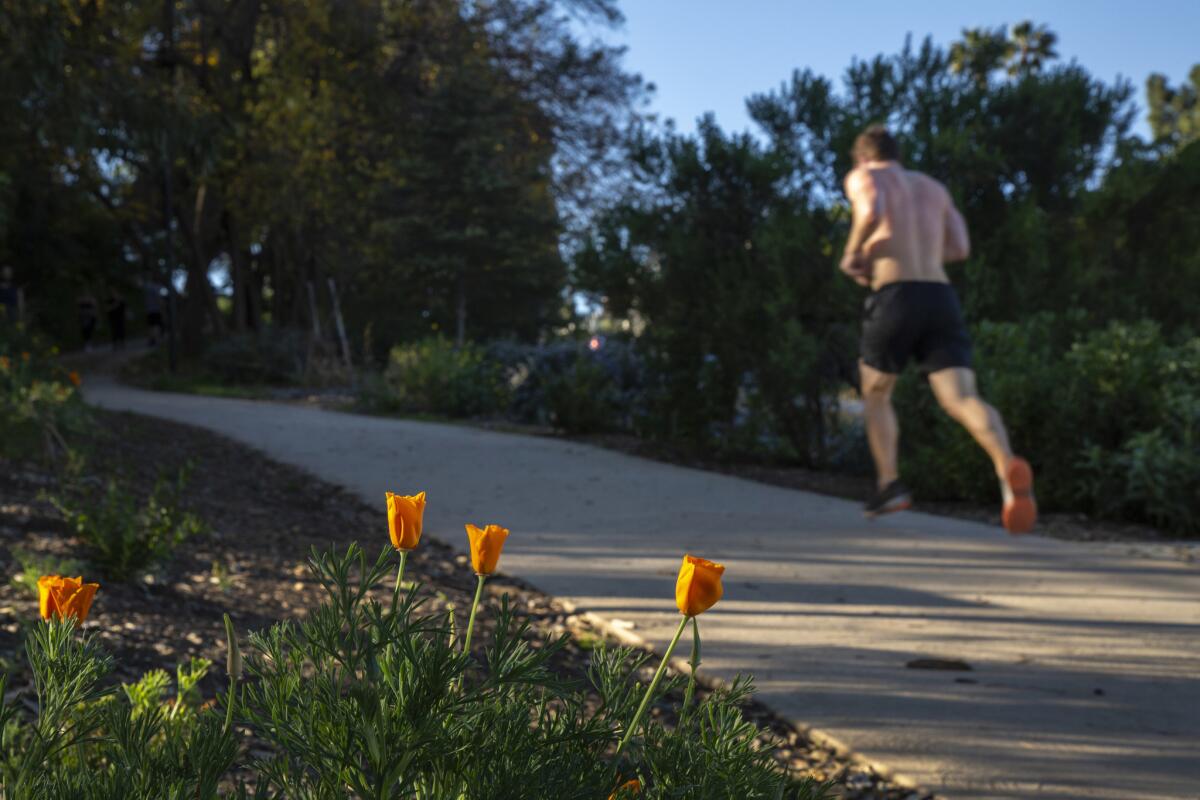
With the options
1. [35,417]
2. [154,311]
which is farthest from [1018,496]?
[154,311]

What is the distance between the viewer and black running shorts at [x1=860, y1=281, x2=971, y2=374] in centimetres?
614

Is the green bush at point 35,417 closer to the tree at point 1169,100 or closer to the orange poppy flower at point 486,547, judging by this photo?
the orange poppy flower at point 486,547

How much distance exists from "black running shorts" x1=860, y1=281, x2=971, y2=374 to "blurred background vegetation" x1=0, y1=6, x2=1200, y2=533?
120 centimetres

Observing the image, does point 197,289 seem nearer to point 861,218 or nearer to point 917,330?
point 861,218

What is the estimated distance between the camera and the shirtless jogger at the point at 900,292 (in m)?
6.14

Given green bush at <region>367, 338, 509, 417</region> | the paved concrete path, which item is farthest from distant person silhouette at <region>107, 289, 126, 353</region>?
the paved concrete path

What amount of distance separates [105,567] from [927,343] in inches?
→ 154

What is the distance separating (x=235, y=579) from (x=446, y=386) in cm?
1064

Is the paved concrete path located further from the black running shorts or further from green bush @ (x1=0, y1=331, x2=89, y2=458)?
green bush @ (x1=0, y1=331, x2=89, y2=458)

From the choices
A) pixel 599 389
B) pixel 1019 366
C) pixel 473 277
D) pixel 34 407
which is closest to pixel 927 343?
pixel 1019 366

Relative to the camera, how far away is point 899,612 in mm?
4582

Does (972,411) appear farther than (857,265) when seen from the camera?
No

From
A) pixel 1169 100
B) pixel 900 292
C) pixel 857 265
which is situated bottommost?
pixel 900 292

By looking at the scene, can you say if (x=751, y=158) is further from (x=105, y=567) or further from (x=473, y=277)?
(x=473, y=277)
